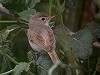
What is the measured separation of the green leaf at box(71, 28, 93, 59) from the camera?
2.61 m

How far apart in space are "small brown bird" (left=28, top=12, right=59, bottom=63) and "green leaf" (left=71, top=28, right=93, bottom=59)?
0.15 meters

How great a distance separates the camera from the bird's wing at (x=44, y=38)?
2.76m

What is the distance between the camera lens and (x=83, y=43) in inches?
105

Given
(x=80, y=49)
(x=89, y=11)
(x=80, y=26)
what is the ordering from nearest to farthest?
(x=80, y=49) < (x=80, y=26) < (x=89, y=11)

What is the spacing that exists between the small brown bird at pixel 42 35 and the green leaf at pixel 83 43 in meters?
0.15

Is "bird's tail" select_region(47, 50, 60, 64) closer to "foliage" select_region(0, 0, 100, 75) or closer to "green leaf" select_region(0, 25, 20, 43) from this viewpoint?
"foliage" select_region(0, 0, 100, 75)

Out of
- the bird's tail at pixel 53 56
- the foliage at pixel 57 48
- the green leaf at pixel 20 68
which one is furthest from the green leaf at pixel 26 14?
the green leaf at pixel 20 68

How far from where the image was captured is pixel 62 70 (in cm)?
271

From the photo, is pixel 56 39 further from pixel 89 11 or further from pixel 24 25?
pixel 89 11

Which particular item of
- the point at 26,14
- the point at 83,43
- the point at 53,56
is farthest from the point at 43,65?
the point at 26,14

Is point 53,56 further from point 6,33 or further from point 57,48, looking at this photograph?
point 6,33

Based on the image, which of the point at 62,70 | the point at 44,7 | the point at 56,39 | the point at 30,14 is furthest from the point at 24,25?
the point at 44,7

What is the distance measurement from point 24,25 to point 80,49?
513 mm

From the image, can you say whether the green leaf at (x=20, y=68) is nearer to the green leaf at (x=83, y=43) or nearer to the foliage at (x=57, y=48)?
the foliage at (x=57, y=48)
